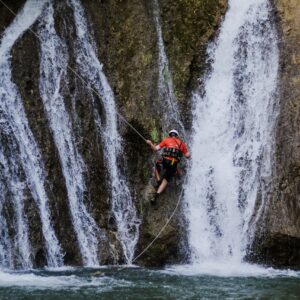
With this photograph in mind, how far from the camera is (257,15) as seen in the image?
19.9 m

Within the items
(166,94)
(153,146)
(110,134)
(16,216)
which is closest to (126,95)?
(166,94)

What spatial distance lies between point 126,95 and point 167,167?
8.27 feet

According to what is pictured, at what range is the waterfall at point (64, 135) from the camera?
57.2 feet

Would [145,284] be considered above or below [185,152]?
below

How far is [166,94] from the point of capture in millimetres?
18906

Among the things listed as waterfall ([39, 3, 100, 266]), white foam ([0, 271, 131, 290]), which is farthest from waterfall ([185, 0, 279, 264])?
white foam ([0, 271, 131, 290])

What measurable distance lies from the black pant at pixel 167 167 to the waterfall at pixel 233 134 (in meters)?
0.71

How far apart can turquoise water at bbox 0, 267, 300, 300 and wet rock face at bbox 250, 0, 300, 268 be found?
864mm

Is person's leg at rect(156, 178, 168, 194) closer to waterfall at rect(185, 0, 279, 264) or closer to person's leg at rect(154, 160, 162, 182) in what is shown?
person's leg at rect(154, 160, 162, 182)

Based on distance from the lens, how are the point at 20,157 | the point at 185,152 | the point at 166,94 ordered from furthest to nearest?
the point at 166,94 → the point at 185,152 → the point at 20,157

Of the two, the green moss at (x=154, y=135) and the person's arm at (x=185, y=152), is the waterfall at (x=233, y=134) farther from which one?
the green moss at (x=154, y=135)

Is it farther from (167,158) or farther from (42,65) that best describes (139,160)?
(42,65)

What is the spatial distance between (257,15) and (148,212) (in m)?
6.49

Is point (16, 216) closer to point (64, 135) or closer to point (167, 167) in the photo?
point (64, 135)
